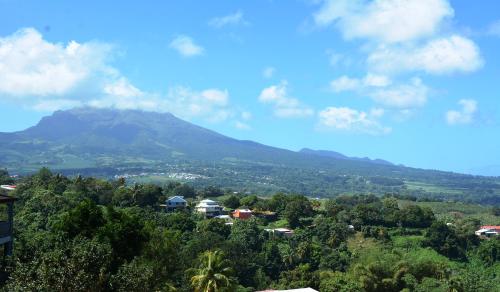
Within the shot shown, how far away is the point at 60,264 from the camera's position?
14.9m

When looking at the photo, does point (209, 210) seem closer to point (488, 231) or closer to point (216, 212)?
point (216, 212)

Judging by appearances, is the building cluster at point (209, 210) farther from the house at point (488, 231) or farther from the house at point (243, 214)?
the house at point (488, 231)

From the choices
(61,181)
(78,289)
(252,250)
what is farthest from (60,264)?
(61,181)

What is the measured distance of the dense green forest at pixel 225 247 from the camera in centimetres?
1559

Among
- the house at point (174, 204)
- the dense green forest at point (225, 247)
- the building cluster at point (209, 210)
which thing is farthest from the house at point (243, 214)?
the house at point (174, 204)

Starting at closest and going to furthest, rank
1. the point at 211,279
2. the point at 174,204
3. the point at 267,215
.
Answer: the point at 211,279 < the point at 267,215 < the point at 174,204

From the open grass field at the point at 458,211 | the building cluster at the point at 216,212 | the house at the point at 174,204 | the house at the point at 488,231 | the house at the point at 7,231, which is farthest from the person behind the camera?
the open grass field at the point at 458,211

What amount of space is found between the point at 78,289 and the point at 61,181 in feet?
157

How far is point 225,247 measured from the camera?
1633 inches


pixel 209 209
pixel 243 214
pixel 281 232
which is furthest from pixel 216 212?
pixel 281 232

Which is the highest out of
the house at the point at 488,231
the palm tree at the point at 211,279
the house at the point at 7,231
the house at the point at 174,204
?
the house at the point at 7,231

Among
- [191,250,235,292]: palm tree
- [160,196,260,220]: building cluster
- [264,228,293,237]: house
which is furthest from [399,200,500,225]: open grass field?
[191,250,235,292]: palm tree

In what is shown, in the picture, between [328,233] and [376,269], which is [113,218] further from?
[328,233]

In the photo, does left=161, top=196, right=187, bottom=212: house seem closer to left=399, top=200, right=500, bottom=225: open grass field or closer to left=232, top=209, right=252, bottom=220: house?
left=232, top=209, right=252, bottom=220: house
